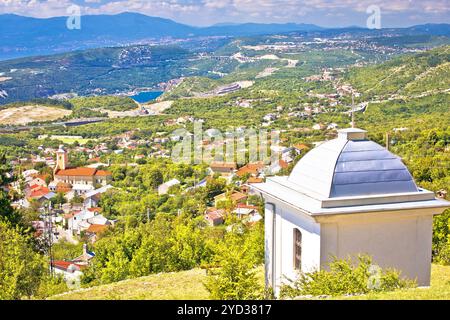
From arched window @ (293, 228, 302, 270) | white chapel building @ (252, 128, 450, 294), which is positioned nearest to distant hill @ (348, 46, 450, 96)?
white chapel building @ (252, 128, 450, 294)

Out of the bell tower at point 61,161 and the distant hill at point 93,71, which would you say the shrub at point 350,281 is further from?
the distant hill at point 93,71

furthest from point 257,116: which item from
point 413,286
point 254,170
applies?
point 413,286

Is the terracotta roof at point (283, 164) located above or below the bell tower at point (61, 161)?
above

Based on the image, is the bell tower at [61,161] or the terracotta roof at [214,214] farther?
the bell tower at [61,161]

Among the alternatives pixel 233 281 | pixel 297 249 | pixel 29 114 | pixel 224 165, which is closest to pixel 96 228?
pixel 224 165

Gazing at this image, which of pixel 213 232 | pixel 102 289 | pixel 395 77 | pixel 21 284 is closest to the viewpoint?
pixel 21 284

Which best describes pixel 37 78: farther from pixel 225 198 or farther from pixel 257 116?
pixel 225 198

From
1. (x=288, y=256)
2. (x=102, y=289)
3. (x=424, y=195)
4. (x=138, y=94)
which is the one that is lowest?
(x=138, y=94)

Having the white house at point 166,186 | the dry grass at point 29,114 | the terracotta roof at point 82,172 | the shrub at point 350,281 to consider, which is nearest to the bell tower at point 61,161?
the terracotta roof at point 82,172
